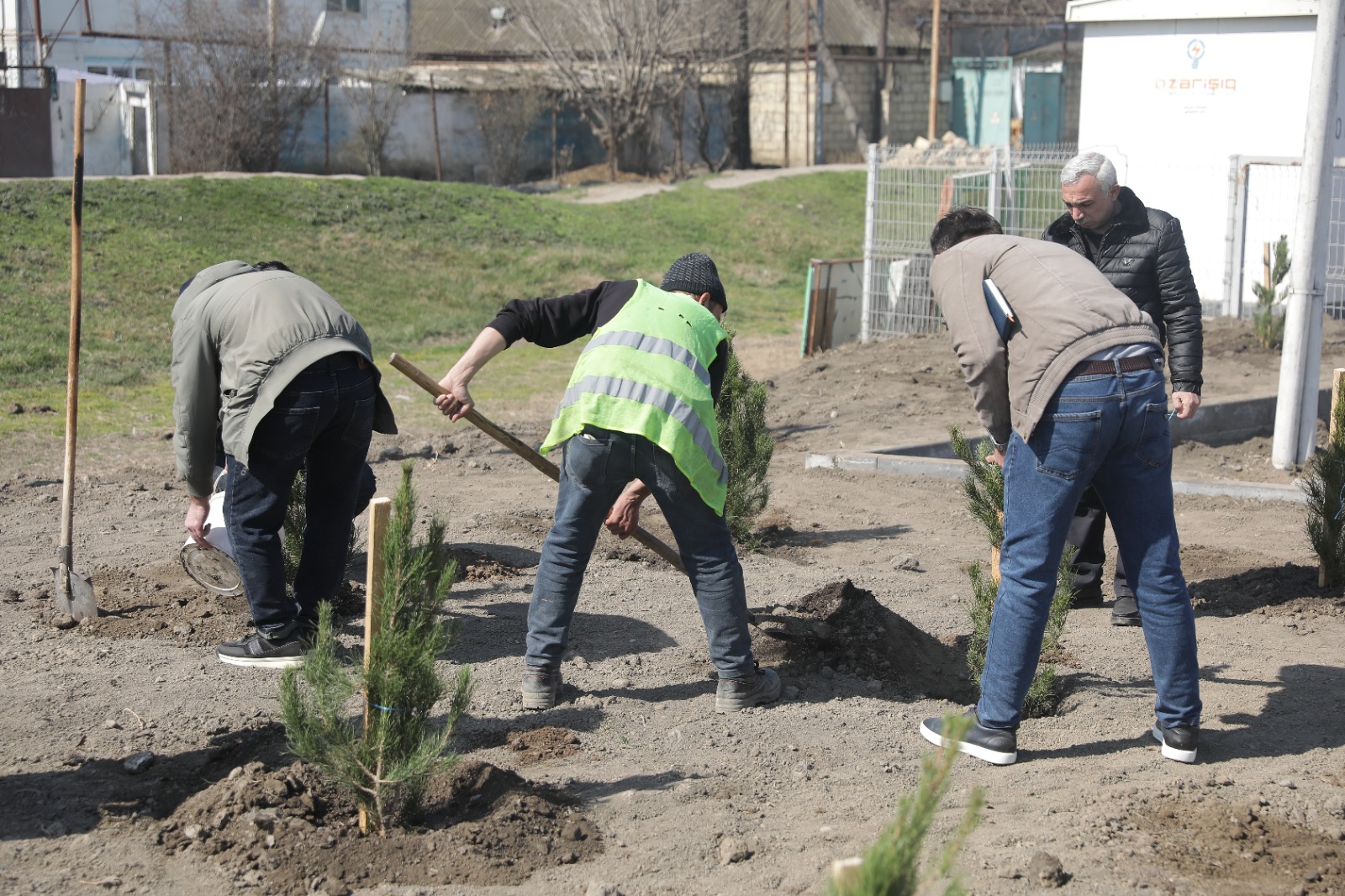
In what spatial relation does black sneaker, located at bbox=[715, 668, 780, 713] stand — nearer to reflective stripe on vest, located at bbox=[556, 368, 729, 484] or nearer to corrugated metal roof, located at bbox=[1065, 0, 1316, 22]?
reflective stripe on vest, located at bbox=[556, 368, 729, 484]

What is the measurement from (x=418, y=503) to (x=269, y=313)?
3.04m

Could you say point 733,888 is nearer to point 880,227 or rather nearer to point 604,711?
point 604,711

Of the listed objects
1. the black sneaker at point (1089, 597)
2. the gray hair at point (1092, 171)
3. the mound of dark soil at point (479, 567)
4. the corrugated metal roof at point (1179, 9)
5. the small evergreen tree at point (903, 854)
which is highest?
the corrugated metal roof at point (1179, 9)

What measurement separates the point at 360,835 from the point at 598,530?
4.34ft

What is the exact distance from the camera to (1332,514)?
573 centimetres

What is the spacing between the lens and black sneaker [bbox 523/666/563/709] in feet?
14.6

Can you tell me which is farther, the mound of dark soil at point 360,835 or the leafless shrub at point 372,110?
the leafless shrub at point 372,110

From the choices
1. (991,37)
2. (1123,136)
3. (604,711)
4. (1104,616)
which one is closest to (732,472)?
(1104,616)

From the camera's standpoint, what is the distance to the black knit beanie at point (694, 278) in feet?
14.2

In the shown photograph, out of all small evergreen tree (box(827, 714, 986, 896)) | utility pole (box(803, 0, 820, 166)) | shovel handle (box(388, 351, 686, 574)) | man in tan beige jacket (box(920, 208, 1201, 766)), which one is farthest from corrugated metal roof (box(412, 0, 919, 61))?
small evergreen tree (box(827, 714, 986, 896))

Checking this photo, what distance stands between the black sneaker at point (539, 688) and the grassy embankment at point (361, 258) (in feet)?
20.7

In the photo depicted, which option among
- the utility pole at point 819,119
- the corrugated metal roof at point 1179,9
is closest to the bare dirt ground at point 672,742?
the corrugated metal roof at point 1179,9

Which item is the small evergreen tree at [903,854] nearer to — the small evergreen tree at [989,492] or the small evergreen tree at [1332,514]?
the small evergreen tree at [989,492]

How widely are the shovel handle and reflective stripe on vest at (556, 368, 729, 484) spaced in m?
0.47
